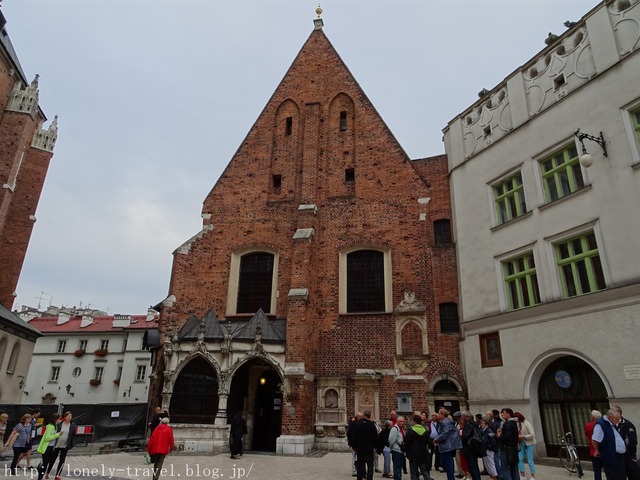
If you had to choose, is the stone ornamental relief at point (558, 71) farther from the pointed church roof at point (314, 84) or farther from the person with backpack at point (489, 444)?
the person with backpack at point (489, 444)

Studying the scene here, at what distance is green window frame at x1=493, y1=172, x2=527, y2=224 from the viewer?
1377 centimetres

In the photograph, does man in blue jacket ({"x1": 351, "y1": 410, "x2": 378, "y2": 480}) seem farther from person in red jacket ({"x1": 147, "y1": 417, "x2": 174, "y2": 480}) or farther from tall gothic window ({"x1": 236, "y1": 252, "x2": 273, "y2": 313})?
tall gothic window ({"x1": 236, "y1": 252, "x2": 273, "y2": 313})

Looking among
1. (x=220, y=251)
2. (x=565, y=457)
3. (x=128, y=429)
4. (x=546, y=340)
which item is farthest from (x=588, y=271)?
(x=128, y=429)

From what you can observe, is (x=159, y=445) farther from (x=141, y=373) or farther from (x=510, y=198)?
(x=141, y=373)

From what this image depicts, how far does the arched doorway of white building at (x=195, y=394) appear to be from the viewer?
14023 mm

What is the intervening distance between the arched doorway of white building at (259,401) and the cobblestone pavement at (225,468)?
8.03ft

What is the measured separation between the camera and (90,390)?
3756 centimetres

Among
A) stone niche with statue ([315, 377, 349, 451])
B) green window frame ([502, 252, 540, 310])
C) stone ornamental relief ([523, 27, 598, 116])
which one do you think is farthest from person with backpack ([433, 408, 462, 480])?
stone ornamental relief ([523, 27, 598, 116])

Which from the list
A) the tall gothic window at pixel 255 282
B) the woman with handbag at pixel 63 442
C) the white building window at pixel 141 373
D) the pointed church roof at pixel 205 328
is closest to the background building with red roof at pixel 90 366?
the white building window at pixel 141 373

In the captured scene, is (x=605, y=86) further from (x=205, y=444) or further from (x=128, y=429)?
(x=128, y=429)

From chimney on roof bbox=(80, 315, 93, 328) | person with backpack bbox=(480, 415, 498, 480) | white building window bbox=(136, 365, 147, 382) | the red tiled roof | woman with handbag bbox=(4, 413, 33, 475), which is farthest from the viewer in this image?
chimney on roof bbox=(80, 315, 93, 328)

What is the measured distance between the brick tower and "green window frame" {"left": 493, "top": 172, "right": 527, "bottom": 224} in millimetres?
24987

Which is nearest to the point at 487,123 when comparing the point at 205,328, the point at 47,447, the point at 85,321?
the point at 205,328

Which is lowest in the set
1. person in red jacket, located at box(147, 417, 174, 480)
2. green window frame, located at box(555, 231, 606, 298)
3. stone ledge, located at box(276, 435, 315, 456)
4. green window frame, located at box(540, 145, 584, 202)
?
stone ledge, located at box(276, 435, 315, 456)
